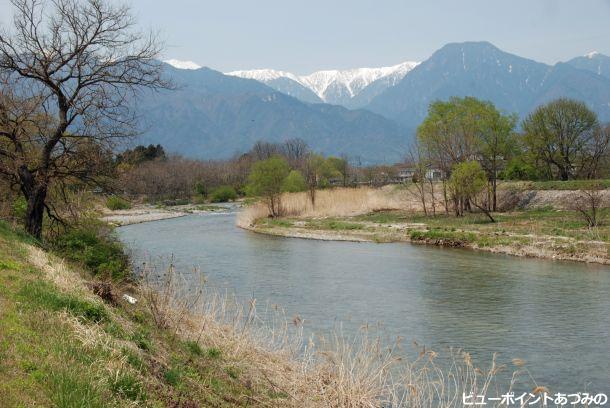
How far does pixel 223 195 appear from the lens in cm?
10312

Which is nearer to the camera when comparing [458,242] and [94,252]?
[94,252]

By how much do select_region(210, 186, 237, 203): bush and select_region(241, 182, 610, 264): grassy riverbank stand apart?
42439 millimetres

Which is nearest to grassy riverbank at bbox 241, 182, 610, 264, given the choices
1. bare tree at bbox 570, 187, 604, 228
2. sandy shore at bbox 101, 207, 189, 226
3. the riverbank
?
bare tree at bbox 570, 187, 604, 228

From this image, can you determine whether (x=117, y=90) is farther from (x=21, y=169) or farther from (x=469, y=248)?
(x=469, y=248)

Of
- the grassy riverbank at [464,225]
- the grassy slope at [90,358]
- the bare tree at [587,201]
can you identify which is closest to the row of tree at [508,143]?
the grassy riverbank at [464,225]

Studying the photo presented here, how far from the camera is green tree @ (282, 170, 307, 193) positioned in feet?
202

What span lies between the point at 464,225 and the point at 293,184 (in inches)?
949

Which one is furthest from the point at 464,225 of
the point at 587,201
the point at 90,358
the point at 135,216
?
the point at 135,216

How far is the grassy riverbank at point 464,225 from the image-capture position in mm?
33094

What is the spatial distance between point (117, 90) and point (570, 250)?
24843mm

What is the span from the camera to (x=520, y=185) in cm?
5691

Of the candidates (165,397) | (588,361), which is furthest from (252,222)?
(165,397)

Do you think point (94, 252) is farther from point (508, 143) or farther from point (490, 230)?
point (508, 143)

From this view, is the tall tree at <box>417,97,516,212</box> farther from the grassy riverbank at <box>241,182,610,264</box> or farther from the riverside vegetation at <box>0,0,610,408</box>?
the riverside vegetation at <box>0,0,610,408</box>
